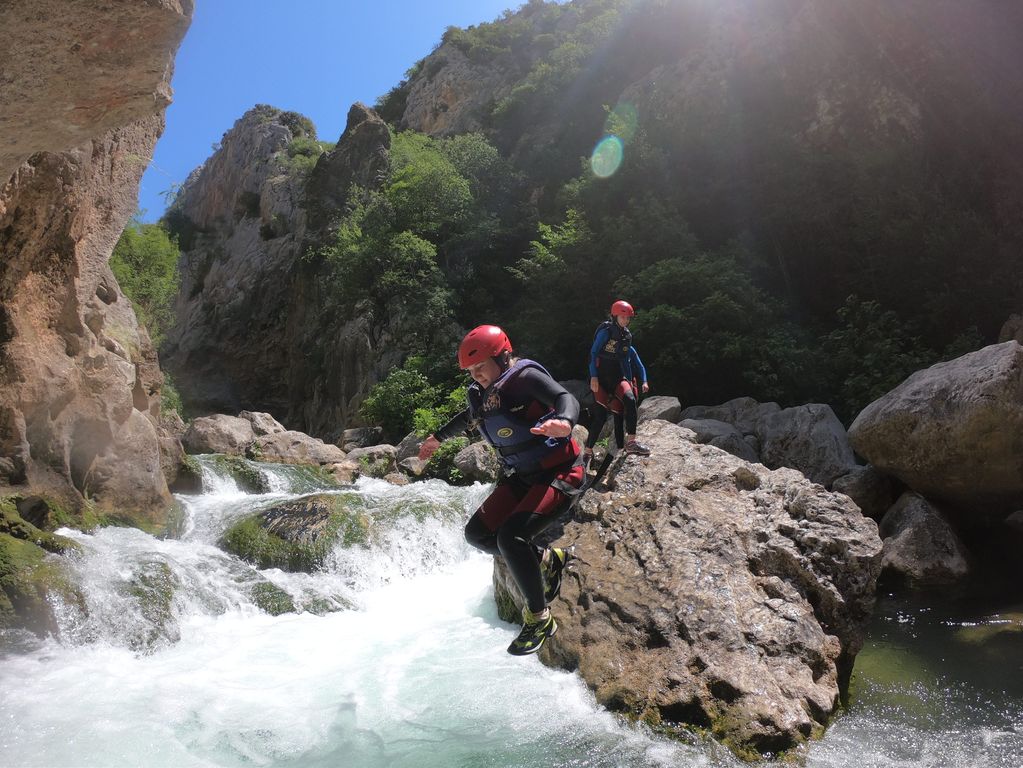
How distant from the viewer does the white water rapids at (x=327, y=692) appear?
4305 millimetres

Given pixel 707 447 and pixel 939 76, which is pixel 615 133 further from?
pixel 707 447

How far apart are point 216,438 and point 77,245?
10272 mm

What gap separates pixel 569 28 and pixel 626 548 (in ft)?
143

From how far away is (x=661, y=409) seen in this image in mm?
13531

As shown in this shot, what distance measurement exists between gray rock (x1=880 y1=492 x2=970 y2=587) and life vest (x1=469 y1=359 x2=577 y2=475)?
17.9 ft

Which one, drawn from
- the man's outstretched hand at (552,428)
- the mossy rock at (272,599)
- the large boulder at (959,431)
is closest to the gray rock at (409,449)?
the mossy rock at (272,599)

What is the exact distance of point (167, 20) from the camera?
3.80 meters

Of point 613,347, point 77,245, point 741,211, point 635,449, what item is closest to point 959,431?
point 635,449

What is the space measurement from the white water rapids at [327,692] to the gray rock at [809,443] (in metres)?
4.60

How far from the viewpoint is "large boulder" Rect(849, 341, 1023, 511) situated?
7789mm

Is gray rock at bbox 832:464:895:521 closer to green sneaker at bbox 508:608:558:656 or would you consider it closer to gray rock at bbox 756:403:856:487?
gray rock at bbox 756:403:856:487

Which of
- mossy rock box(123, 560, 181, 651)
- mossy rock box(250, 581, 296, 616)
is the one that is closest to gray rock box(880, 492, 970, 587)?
mossy rock box(250, 581, 296, 616)

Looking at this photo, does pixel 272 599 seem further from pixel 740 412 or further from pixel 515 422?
pixel 740 412

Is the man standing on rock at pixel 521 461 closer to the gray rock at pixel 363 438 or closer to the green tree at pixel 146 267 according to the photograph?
the gray rock at pixel 363 438
